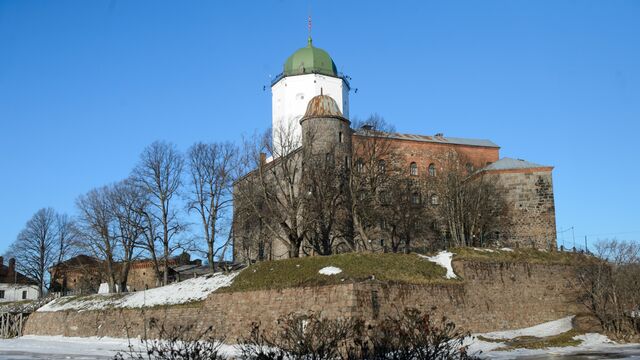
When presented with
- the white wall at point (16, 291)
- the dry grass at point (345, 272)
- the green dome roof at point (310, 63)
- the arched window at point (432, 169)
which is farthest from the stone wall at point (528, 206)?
the white wall at point (16, 291)

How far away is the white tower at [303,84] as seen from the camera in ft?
200

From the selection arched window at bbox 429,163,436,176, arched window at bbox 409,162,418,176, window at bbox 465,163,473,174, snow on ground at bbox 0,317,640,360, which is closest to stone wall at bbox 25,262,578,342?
snow on ground at bbox 0,317,640,360

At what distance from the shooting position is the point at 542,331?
31375 mm

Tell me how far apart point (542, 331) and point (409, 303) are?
7.39 meters

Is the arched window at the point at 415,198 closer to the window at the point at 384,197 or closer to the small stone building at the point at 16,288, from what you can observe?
the window at the point at 384,197

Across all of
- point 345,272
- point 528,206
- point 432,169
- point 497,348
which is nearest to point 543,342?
point 497,348

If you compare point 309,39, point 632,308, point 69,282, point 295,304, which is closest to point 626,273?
point 632,308

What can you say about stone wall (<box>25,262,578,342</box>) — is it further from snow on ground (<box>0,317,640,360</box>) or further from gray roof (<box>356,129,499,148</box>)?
gray roof (<box>356,129,499,148</box>)

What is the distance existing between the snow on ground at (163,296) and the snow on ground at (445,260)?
31.6 feet

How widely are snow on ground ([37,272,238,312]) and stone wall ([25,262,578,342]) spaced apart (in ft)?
3.07

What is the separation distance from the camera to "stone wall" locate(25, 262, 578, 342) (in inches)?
1078

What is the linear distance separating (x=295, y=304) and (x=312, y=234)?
12.2 meters

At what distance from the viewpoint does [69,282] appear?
251 feet

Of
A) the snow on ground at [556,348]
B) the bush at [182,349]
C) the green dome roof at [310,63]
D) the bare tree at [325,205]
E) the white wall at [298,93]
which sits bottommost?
the snow on ground at [556,348]
